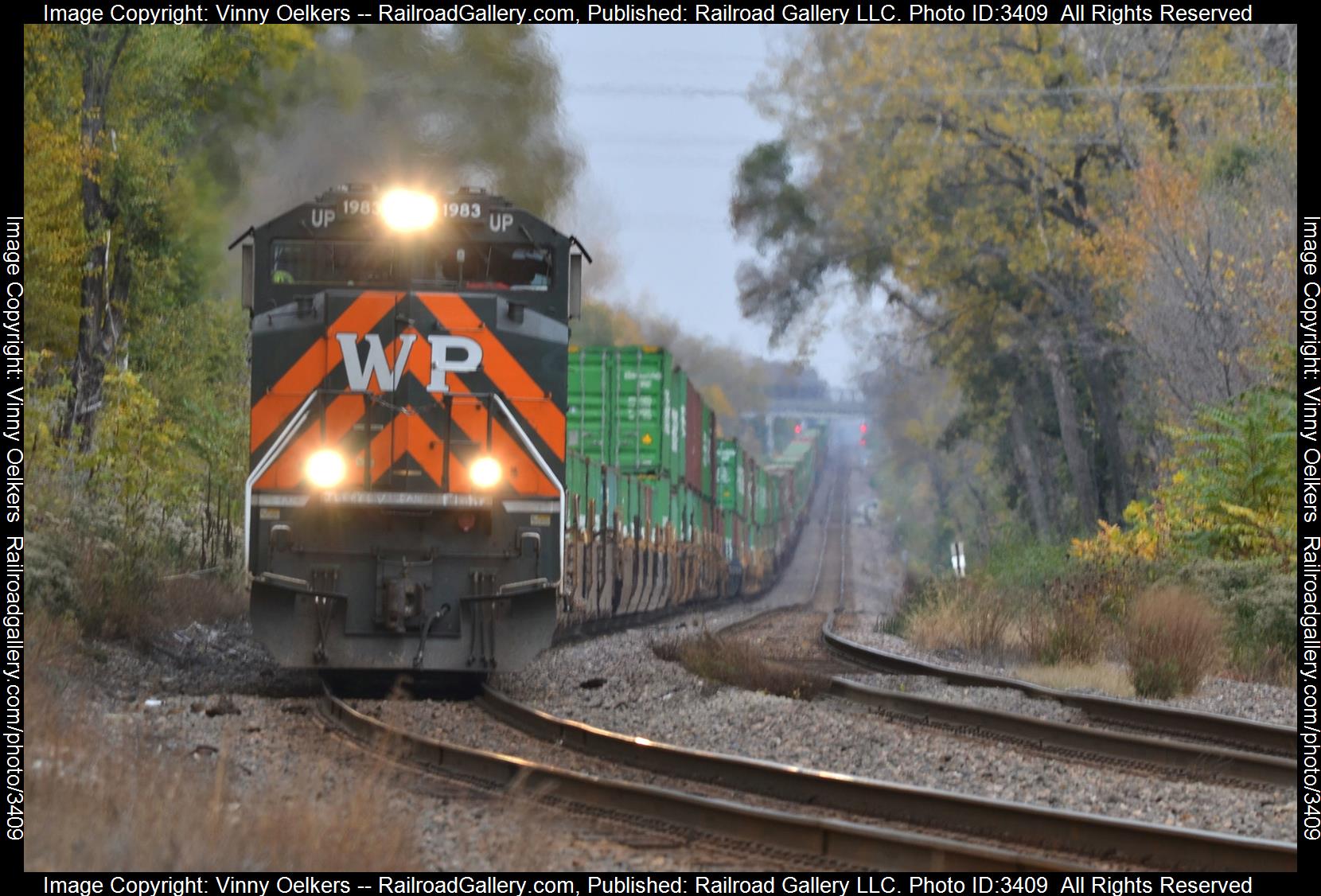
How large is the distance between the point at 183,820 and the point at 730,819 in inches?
90.6

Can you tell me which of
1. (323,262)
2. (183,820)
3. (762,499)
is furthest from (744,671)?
(762,499)

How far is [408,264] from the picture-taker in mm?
10547

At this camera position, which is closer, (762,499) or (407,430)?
(407,430)

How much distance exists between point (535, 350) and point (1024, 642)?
19.8 feet

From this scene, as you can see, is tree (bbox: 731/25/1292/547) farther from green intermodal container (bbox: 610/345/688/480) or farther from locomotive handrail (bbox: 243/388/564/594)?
locomotive handrail (bbox: 243/388/564/594)

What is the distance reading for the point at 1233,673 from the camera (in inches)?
525

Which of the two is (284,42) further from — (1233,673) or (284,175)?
(1233,673)

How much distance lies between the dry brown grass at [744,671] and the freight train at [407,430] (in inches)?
61.1

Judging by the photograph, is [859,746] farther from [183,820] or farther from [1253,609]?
[1253,609]

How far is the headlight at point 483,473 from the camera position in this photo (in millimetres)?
10203

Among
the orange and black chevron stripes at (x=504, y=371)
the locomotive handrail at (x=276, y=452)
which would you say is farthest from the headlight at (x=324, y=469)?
the orange and black chevron stripes at (x=504, y=371)

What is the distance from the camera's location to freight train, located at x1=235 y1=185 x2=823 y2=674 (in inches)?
399
